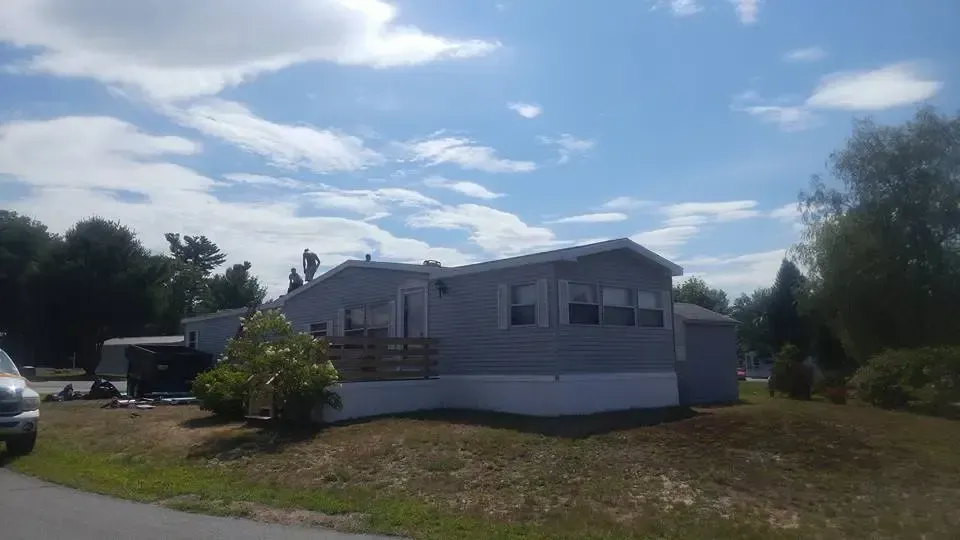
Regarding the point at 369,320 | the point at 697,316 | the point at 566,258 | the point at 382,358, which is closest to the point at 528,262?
the point at 566,258

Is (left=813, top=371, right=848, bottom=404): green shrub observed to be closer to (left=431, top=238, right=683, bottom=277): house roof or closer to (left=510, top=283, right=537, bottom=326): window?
(left=431, top=238, right=683, bottom=277): house roof

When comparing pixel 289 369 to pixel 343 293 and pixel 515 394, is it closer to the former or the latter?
pixel 515 394

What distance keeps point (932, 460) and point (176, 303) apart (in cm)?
5781

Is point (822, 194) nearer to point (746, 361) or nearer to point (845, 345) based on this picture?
point (845, 345)

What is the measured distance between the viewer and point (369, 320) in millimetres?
23297

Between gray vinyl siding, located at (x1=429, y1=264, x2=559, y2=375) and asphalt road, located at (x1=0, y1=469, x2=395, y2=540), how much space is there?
9.43m

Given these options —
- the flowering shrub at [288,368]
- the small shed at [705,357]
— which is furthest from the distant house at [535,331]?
the small shed at [705,357]

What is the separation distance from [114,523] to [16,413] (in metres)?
5.90

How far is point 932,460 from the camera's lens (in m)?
13.4

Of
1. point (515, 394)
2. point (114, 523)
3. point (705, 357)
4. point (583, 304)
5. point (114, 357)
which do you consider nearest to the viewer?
point (114, 523)

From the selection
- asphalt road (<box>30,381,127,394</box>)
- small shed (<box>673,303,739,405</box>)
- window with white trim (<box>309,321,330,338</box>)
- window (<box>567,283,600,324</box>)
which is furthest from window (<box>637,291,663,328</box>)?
asphalt road (<box>30,381,127,394</box>)

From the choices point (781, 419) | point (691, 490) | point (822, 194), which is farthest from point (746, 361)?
point (691, 490)

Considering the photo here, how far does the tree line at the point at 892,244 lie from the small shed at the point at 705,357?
679cm

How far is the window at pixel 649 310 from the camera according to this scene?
2069cm
